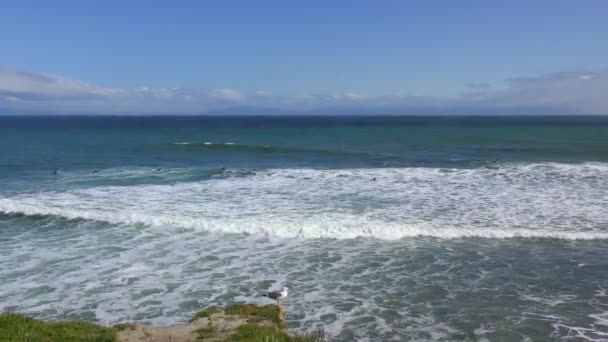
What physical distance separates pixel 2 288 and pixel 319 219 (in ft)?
31.9

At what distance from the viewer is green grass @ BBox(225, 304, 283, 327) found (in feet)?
30.3

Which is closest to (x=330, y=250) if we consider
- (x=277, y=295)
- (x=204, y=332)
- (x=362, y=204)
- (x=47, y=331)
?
(x=277, y=295)

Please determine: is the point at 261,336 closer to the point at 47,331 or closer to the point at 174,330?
the point at 174,330

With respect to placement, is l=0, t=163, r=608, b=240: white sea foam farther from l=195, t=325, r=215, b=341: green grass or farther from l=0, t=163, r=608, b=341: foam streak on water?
l=195, t=325, r=215, b=341: green grass

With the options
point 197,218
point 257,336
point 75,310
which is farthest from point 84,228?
point 257,336

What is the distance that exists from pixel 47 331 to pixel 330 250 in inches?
330

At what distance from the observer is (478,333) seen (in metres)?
9.46

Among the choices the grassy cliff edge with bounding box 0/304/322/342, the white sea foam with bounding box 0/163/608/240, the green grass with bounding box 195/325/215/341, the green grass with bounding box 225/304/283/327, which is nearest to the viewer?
the grassy cliff edge with bounding box 0/304/322/342

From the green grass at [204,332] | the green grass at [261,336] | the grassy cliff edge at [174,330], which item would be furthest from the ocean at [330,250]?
the green grass at [204,332]

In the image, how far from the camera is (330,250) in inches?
593

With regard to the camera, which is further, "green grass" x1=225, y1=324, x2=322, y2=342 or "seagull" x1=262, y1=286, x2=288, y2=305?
"seagull" x1=262, y1=286, x2=288, y2=305

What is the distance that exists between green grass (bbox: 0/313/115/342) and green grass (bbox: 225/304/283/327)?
2139mm

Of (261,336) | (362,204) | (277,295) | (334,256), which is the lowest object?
(334,256)

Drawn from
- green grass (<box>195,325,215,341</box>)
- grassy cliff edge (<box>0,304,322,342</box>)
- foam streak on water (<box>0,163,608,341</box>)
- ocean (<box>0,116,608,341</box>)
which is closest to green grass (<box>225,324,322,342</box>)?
grassy cliff edge (<box>0,304,322,342</box>)
